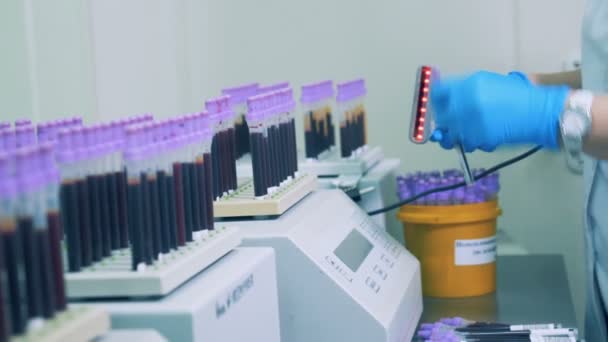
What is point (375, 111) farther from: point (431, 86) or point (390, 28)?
point (431, 86)

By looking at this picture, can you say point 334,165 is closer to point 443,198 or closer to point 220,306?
point 443,198

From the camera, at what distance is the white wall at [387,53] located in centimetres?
225

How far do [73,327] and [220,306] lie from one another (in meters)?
0.20

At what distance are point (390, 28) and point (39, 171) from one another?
1719mm

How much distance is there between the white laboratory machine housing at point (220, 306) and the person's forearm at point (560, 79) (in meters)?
0.97

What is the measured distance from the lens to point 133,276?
0.87m

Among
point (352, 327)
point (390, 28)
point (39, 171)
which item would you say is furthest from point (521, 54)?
point (39, 171)

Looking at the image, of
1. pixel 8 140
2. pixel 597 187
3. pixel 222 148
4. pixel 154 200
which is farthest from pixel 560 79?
pixel 8 140

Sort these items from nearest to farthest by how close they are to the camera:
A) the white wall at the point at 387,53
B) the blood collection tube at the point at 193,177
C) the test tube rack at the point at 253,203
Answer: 1. the blood collection tube at the point at 193,177
2. the test tube rack at the point at 253,203
3. the white wall at the point at 387,53

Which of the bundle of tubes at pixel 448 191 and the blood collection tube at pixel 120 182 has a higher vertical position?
the blood collection tube at pixel 120 182

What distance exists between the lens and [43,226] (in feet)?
2.41

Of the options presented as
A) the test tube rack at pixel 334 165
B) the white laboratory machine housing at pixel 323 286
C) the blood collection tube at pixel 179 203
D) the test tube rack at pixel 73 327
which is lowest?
the white laboratory machine housing at pixel 323 286

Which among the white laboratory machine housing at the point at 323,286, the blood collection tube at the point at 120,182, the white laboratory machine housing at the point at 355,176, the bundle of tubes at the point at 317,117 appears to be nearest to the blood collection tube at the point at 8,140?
the blood collection tube at the point at 120,182

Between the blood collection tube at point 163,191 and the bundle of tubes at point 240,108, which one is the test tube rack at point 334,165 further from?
the blood collection tube at point 163,191
